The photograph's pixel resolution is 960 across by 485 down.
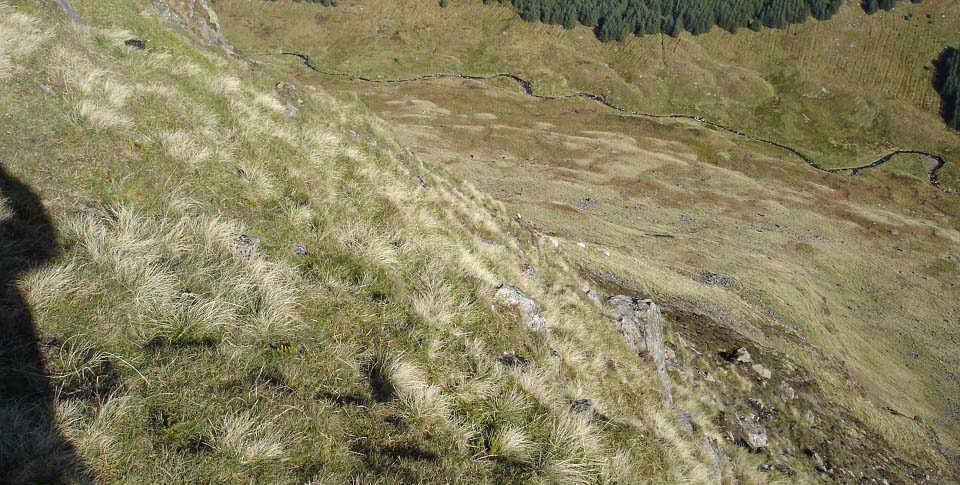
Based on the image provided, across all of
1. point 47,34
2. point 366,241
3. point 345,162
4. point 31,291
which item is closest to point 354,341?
point 366,241

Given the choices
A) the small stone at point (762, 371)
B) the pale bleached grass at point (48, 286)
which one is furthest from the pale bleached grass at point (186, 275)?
the small stone at point (762, 371)

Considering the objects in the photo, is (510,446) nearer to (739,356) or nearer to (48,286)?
(48,286)

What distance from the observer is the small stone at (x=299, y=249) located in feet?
24.9

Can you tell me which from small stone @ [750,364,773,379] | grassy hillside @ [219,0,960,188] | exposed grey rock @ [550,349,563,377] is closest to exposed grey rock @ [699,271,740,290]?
small stone @ [750,364,773,379]

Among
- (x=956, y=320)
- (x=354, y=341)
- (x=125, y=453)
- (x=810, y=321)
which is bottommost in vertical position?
(x=956, y=320)

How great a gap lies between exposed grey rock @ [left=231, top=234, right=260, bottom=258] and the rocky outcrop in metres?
19.5

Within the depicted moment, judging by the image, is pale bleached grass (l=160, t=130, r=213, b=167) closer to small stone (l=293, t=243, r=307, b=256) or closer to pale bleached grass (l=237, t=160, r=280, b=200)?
pale bleached grass (l=237, t=160, r=280, b=200)

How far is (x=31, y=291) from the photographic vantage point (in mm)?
4801

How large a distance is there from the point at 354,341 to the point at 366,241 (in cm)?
250

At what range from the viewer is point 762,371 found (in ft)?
70.1

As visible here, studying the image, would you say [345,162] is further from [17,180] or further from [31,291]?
[31,291]

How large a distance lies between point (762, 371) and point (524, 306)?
1740 cm

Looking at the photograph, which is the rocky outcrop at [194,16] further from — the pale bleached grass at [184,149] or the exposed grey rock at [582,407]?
the exposed grey rock at [582,407]

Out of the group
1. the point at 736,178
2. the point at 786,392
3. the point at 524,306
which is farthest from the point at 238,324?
the point at 736,178
